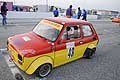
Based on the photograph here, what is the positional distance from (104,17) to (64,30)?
30727 mm

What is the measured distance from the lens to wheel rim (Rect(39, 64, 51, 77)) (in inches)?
212

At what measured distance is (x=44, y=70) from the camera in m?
5.46

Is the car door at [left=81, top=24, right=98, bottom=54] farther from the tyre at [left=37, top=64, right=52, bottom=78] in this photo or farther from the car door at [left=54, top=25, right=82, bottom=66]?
the tyre at [left=37, top=64, right=52, bottom=78]

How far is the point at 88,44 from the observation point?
7.02 m

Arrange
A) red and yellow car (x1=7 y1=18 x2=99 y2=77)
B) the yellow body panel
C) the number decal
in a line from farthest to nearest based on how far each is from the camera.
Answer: the number decal, red and yellow car (x1=7 y1=18 x2=99 y2=77), the yellow body panel

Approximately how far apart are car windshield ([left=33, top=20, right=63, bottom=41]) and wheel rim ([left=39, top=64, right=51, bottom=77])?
0.84 m

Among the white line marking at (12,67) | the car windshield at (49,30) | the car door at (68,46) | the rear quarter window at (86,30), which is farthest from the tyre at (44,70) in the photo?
the rear quarter window at (86,30)

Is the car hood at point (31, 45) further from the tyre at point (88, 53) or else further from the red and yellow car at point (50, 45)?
the tyre at point (88, 53)

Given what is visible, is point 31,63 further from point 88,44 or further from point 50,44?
point 88,44

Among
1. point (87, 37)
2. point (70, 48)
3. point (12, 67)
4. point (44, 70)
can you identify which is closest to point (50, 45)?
point (44, 70)

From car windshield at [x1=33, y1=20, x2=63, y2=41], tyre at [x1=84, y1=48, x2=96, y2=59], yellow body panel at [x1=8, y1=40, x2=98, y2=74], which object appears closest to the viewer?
yellow body panel at [x1=8, y1=40, x2=98, y2=74]

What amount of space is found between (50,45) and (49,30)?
745mm

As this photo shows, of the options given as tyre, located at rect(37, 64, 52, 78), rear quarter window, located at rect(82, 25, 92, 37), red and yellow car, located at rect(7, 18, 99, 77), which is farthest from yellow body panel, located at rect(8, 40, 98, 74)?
rear quarter window, located at rect(82, 25, 92, 37)

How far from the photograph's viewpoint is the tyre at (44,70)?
17.4 feet
